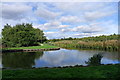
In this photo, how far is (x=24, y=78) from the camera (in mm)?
3850

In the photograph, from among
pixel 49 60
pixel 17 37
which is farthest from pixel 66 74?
pixel 17 37

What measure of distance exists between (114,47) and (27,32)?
1724 cm

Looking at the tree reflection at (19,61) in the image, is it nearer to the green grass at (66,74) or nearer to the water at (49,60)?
the water at (49,60)

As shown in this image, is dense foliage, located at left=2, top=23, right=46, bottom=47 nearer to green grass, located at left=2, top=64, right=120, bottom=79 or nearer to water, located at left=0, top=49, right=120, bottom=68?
water, located at left=0, top=49, right=120, bottom=68

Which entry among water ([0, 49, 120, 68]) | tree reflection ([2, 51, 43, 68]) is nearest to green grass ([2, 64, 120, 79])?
water ([0, 49, 120, 68])

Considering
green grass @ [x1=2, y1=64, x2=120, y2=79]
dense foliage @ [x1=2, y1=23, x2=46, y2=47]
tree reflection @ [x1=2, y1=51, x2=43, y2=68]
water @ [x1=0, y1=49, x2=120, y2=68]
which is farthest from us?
dense foliage @ [x1=2, y1=23, x2=46, y2=47]

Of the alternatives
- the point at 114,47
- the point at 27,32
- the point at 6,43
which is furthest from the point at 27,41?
the point at 114,47

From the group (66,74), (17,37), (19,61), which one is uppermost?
(17,37)

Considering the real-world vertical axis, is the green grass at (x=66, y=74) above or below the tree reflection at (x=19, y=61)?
above

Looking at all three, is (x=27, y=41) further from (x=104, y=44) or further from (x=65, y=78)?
(x=65, y=78)

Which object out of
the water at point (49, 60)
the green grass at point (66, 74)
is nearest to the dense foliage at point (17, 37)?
the water at point (49, 60)

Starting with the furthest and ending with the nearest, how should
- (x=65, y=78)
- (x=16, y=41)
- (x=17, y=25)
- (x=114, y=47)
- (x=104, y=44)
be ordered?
(x=17, y=25)
(x=16, y=41)
(x=104, y=44)
(x=114, y=47)
(x=65, y=78)

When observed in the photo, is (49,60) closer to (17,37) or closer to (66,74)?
(66,74)

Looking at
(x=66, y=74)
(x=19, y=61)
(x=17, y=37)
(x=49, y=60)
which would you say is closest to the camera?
(x=66, y=74)
